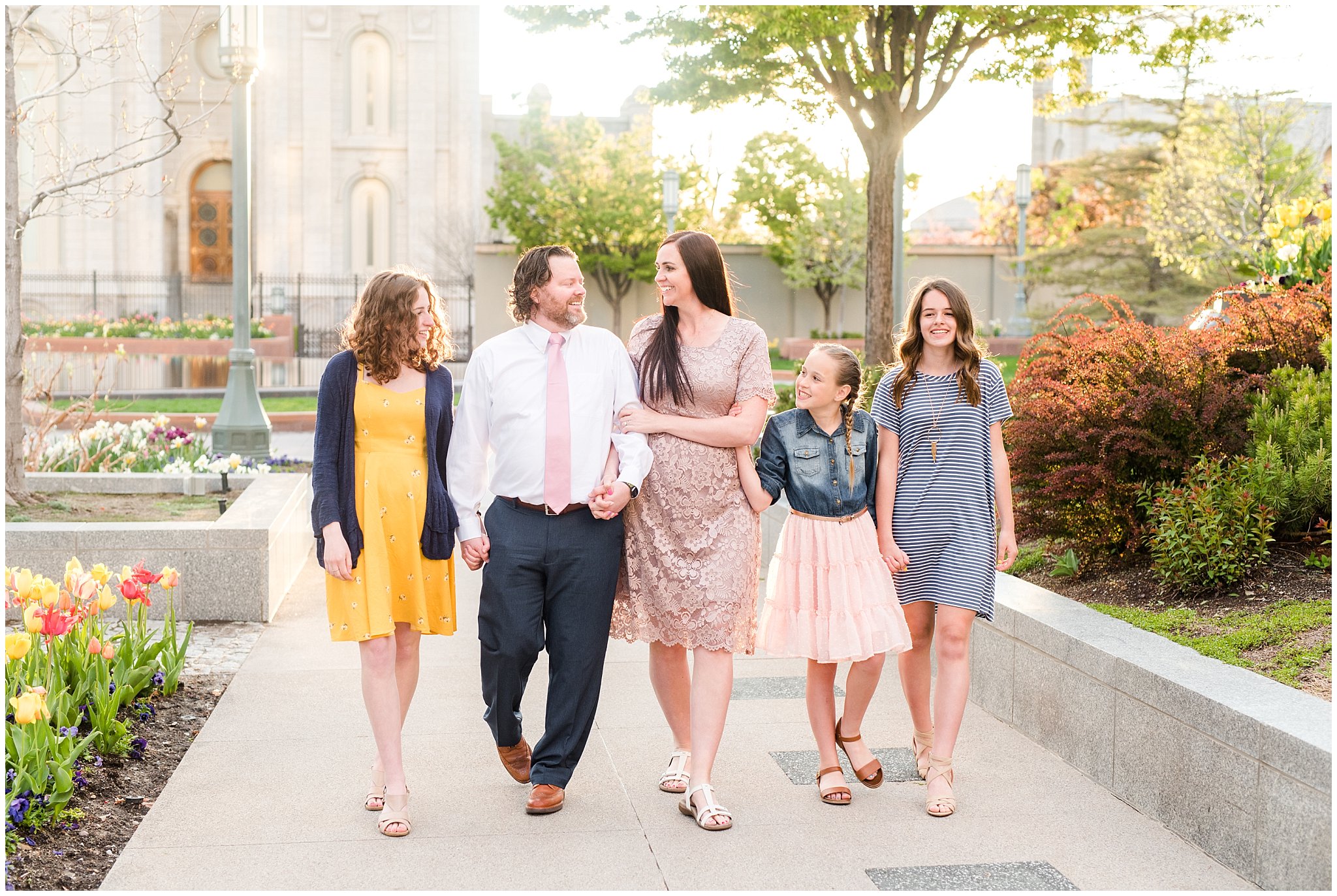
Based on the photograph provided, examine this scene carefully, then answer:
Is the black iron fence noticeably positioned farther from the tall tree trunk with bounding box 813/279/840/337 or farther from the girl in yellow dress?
the girl in yellow dress

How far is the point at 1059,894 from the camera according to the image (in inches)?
148

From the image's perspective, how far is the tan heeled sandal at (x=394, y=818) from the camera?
4.23m

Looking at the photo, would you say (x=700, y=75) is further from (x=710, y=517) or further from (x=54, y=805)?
(x=54, y=805)

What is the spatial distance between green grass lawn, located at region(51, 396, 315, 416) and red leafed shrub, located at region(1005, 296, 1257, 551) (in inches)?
573

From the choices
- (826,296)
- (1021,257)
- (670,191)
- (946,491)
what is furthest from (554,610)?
(826,296)

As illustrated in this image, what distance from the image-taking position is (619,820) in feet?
14.5

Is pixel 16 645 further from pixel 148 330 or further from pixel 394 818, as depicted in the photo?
pixel 148 330

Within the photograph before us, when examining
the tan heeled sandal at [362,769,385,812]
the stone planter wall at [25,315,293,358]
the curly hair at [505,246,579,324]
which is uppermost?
the curly hair at [505,246,579,324]

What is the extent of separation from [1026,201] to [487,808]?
26028mm

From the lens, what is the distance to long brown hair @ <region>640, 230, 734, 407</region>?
176 inches

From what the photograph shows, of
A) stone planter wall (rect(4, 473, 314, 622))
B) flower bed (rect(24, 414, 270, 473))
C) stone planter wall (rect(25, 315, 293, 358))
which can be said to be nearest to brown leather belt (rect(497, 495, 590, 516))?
stone planter wall (rect(4, 473, 314, 622))

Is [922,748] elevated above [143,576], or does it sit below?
below

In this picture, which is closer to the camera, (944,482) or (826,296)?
(944,482)

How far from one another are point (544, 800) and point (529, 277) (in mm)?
1837
